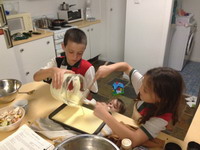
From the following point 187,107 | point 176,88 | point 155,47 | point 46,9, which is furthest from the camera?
point 46,9

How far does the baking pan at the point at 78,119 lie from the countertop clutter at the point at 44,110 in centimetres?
7

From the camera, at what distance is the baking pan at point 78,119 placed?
970 millimetres

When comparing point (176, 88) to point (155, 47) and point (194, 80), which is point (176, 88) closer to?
point (155, 47)

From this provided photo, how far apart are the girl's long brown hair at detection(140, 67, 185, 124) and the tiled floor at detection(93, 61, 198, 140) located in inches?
36.7

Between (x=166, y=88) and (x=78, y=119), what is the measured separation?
1.68 ft

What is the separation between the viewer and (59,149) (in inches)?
29.3

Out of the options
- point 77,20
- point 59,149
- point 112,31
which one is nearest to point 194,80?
point 112,31

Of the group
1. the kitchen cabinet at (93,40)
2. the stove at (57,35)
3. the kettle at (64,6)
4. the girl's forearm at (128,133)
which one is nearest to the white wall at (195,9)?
the kitchen cabinet at (93,40)

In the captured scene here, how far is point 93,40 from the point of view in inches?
142

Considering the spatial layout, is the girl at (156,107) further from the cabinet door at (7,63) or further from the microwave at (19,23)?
the microwave at (19,23)

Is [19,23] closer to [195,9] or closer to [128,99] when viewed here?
[128,99]

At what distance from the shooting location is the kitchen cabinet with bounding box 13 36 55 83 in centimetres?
244

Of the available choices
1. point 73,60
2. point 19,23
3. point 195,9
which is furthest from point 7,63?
point 195,9

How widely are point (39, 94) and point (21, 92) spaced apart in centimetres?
14
